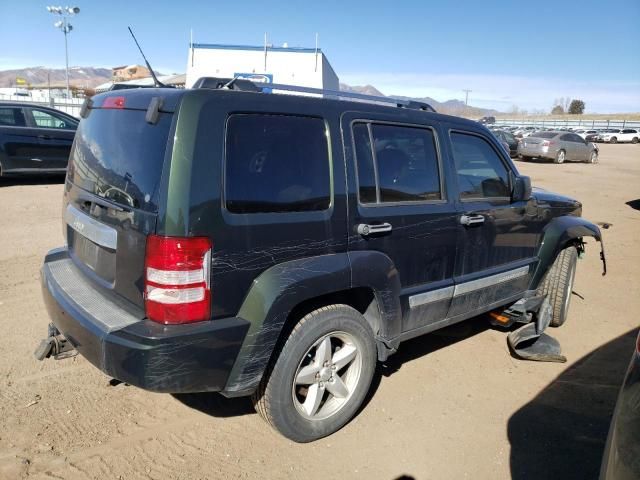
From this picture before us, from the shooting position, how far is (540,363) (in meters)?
4.07

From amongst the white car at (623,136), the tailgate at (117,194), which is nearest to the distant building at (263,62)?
the tailgate at (117,194)

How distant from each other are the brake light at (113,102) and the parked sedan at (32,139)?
329 inches

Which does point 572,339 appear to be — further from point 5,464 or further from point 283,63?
point 283,63

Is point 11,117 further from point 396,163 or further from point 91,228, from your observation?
point 396,163

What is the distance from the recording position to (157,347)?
223cm

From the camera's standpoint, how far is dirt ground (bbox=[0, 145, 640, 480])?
2.70 metres

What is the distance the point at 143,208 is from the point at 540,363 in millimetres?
→ 3327

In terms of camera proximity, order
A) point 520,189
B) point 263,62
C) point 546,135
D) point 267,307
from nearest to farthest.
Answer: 1. point 267,307
2. point 520,189
3. point 263,62
4. point 546,135

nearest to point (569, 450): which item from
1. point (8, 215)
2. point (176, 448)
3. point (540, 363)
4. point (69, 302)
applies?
point (540, 363)

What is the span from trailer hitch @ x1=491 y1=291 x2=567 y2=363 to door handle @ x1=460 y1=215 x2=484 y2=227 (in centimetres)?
116

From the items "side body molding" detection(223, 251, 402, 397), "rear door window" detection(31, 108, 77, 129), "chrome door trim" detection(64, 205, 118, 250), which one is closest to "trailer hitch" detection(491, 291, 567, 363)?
"side body molding" detection(223, 251, 402, 397)

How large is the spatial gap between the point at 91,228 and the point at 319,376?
1.51m

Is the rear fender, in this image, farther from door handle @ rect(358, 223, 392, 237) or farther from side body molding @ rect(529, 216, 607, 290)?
side body molding @ rect(529, 216, 607, 290)

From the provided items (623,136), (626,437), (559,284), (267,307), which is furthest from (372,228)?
(623,136)
